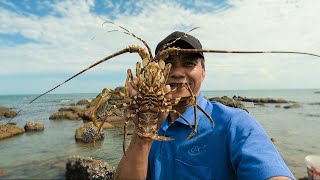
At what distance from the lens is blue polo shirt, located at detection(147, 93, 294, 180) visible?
8.98 feet

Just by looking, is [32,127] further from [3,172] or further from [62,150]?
[3,172]

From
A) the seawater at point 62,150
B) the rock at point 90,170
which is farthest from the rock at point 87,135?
the rock at point 90,170

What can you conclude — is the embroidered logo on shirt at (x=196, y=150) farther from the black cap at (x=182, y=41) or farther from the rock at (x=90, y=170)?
the rock at (x=90, y=170)

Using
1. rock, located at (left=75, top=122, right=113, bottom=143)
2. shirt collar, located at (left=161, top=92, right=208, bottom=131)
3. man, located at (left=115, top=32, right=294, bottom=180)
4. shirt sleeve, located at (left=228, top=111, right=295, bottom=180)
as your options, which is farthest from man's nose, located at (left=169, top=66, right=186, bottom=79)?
rock, located at (left=75, top=122, right=113, bottom=143)

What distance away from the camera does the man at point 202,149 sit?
2.77 meters

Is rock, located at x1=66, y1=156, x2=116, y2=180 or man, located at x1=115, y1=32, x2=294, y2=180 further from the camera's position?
rock, located at x1=66, y1=156, x2=116, y2=180

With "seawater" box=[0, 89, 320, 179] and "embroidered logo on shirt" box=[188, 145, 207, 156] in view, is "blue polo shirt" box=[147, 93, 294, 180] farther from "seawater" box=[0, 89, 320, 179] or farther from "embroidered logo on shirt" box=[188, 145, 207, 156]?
"seawater" box=[0, 89, 320, 179]

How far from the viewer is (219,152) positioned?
3.20 metres

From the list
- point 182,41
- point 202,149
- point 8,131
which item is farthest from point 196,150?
point 8,131

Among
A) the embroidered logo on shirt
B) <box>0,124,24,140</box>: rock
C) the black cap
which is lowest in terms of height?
<box>0,124,24,140</box>: rock

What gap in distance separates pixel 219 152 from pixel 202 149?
208mm

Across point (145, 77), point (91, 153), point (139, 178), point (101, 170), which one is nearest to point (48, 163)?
point (91, 153)

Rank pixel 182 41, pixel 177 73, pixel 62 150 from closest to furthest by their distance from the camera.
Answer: pixel 177 73
pixel 182 41
pixel 62 150

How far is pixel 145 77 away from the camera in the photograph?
9.35 ft
